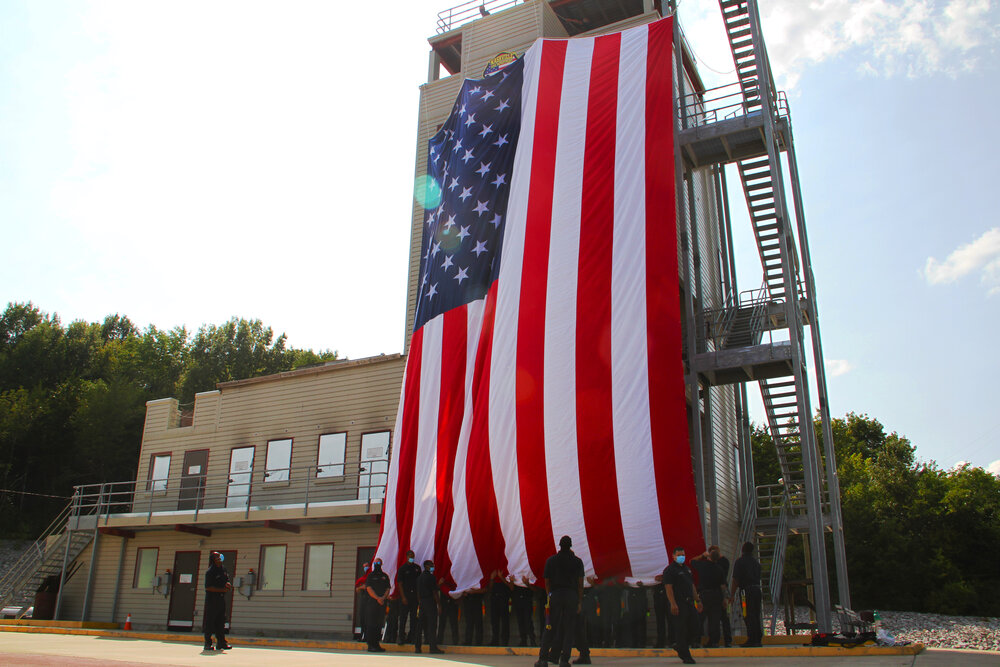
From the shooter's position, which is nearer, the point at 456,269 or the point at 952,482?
the point at 456,269

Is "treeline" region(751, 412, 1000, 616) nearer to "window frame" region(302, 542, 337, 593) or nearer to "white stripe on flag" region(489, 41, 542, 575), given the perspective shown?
"window frame" region(302, 542, 337, 593)

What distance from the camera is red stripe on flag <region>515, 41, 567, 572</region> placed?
13.5 m

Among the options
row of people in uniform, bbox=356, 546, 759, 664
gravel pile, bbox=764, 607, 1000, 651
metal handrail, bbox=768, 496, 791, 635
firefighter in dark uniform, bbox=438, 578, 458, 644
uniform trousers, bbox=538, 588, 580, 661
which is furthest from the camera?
gravel pile, bbox=764, 607, 1000, 651

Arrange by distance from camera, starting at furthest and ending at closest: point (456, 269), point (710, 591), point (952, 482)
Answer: point (952, 482), point (456, 269), point (710, 591)

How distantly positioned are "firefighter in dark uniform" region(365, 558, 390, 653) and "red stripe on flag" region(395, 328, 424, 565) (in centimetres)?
141

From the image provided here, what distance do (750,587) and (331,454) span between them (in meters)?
13.4

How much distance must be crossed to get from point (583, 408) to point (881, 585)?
3281 centimetres

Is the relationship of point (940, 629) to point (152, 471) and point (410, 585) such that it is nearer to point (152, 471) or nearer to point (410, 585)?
point (410, 585)

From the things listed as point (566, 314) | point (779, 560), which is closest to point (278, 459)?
point (566, 314)

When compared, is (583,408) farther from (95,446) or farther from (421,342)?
(95,446)

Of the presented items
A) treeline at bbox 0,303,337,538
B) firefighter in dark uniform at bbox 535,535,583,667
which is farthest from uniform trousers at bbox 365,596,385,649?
treeline at bbox 0,303,337,538

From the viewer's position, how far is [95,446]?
46.3m

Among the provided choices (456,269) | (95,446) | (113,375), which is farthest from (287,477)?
(113,375)

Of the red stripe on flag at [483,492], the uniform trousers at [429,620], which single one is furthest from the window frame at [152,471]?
the uniform trousers at [429,620]
